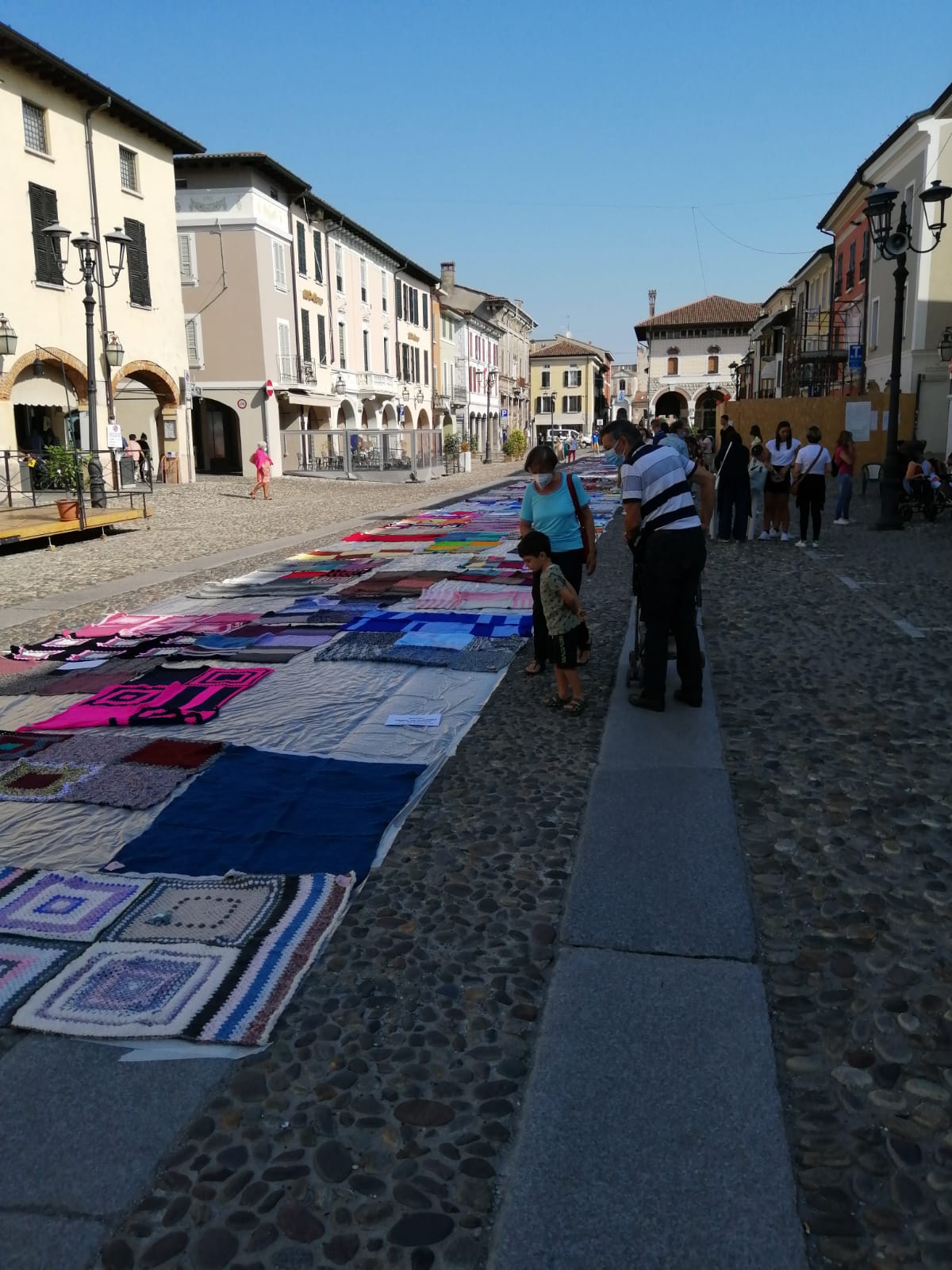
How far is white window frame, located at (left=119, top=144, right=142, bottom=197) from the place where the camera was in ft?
86.3

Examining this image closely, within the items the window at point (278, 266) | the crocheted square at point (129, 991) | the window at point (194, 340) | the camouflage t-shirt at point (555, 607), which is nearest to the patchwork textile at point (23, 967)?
the crocheted square at point (129, 991)

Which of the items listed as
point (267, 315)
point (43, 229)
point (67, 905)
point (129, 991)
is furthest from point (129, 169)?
point (129, 991)

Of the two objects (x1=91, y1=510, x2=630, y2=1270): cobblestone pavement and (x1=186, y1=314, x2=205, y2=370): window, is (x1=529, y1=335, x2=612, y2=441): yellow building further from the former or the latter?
(x1=91, y1=510, x2=630, y2=1270): cobblestone pavement

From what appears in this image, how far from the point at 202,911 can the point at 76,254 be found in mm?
25396

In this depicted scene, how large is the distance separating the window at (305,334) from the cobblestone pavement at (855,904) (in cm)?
3414

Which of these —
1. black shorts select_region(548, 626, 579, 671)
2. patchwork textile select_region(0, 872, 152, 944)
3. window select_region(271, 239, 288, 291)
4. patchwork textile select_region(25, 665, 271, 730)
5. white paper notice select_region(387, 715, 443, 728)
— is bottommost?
patchwork textile select_region(0, 872, 152, 944)

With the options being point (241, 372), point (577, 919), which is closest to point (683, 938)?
point (577, 919)

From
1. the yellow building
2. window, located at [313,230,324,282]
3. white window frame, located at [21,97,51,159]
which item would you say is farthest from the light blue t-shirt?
the yellow building

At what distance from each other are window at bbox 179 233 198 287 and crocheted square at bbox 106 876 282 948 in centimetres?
3539

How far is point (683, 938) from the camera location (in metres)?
3.12

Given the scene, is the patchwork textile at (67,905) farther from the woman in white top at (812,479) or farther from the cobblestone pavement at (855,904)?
the woman in white top at (812,479)

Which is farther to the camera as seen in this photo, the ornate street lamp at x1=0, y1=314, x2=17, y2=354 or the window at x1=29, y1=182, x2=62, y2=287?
the window at x1=29, y1=182, x2=62, y2=287

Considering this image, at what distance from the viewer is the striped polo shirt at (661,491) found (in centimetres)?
546

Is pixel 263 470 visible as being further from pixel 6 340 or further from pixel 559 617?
pixel 559 617
